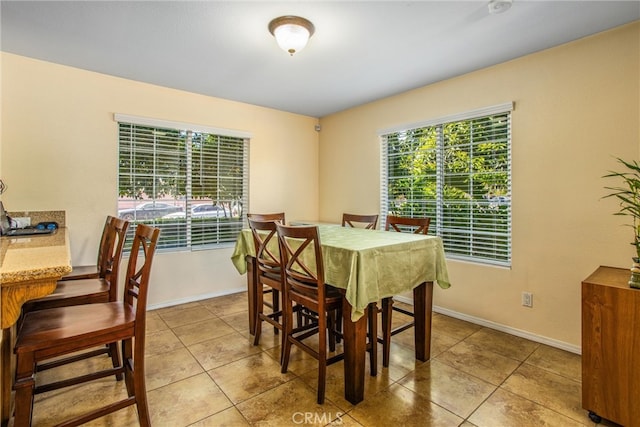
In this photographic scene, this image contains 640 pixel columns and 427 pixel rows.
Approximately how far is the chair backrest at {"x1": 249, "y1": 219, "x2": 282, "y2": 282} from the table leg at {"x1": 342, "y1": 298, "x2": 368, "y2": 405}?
0.71m

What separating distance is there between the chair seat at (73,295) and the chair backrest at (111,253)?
0.05 m

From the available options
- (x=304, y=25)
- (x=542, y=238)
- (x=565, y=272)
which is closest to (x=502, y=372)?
(x=565, y=272)

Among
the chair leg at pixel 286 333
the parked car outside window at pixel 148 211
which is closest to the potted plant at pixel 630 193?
the chair leg at pixel 286 333

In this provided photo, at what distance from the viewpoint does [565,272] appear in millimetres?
2586

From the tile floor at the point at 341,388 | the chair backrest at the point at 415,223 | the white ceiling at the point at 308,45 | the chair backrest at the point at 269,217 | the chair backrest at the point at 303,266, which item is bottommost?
the tile floor at the point at 341,388

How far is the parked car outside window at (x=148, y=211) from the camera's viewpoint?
3450mm

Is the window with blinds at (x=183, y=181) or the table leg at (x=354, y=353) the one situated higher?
the window with blinds at (x=183, y=181)

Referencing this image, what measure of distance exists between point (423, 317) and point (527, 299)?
1.14m

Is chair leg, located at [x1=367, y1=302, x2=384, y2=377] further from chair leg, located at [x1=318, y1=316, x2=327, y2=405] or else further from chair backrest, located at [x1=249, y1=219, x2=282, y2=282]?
chair backrest, located at [x1=249, y1=219, x2=282, y2=282]

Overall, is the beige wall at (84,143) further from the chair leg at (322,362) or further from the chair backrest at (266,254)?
the chair leg at (322,362)

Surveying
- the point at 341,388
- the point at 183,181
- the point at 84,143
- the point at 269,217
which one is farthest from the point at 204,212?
the point at 341,388

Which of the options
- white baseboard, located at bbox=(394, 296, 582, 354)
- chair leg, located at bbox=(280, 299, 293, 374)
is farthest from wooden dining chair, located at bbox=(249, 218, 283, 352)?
white baseboard, located at bbox=(394, 296, 582, 354)

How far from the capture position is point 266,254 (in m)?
2.52

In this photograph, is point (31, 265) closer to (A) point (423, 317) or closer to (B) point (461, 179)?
(A) point (423, 317)
